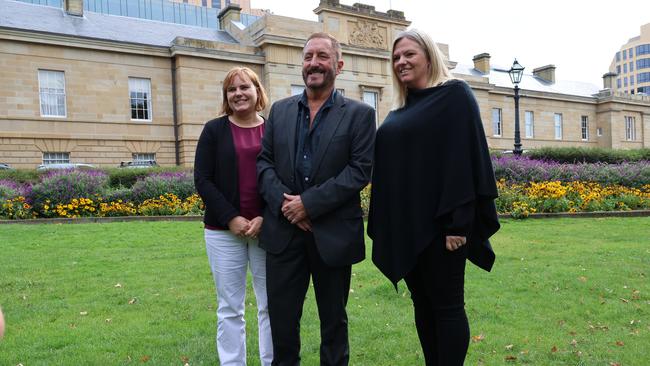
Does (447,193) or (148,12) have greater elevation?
(148,12)

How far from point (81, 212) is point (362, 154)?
12690 millimetres

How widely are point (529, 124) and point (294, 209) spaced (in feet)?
148

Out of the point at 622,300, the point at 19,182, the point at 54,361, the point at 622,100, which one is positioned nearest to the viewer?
the point at 54,361

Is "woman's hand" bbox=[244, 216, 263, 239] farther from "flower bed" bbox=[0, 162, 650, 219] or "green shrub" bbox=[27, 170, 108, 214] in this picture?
"green shrub" bbox=[27, 170, 108, 214]

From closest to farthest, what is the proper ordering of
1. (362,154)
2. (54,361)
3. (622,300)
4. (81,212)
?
(362,154), (54,361), (622,300), (81,212)

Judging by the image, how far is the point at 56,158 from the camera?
26.2 m

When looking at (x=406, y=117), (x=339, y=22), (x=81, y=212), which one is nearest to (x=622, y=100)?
(x=339, y=22)

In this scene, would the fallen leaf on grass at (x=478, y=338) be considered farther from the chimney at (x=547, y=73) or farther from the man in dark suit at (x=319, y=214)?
the chimney at (x=547, y=73)

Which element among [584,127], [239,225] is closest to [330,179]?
[239,225]

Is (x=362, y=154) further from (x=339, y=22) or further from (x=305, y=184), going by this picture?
(x=339, y=22)

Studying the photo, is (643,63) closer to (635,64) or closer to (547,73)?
(635,64)

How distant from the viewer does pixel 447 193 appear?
2775 mm

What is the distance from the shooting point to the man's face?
A: 3113 mm

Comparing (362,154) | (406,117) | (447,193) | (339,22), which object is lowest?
(447,193)
